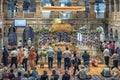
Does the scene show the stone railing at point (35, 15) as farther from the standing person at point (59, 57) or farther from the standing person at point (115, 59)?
the standing person at point (115, 59)

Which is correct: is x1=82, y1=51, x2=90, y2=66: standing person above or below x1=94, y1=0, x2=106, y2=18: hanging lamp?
below

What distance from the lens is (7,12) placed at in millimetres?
45188

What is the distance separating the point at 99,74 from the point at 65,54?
2607 mm

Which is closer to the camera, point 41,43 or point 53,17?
point 41,43

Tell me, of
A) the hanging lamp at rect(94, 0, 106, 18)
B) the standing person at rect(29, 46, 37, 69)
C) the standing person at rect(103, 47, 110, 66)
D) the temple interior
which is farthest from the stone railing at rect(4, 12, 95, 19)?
the standing person at rect(29, 46, 37, 69)

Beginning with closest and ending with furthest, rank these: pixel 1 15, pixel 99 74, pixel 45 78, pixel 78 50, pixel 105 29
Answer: pixel 45 78
pixel 99 74
pixel 78 50
pixel 1 15
pixel 105 29

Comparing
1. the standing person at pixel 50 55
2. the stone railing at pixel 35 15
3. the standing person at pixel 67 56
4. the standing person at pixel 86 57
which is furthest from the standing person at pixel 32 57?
the stone railing at pixel 35 15

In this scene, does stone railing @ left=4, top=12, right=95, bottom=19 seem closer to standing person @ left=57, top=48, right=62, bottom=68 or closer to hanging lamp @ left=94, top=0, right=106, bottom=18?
hanging lamp @ left=94, top=0, right=106, bottom=18

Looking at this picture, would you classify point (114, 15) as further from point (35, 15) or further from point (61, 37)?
point (35, 15)

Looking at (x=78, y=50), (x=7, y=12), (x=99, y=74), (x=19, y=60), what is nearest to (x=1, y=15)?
(x=7, y=12)

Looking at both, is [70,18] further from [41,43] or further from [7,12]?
[41,43]

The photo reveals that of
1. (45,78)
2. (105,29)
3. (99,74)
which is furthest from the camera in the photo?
(105,29)

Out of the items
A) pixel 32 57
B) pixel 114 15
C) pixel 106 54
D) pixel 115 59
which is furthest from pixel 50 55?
pixel 114 15

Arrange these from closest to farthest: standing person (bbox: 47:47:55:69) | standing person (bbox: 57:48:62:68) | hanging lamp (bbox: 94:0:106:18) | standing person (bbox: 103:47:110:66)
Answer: standing person (bbox: 47:47:55:69), standing person (bbox: 57:48:62:68), standing person (bbox: 103:47:110:66), hanging lamp (bbox: 94:0:106:18)
